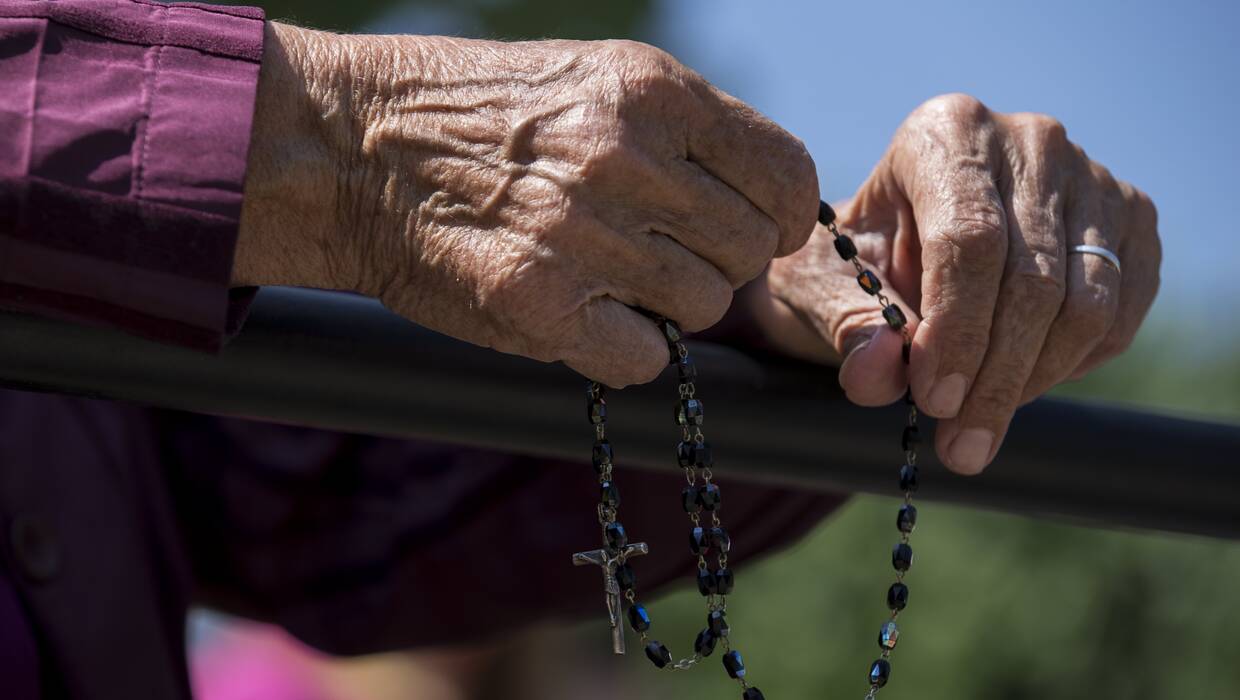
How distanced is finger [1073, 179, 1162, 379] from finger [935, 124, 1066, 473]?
0.41 feet

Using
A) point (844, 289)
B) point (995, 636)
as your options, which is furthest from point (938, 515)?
point (844, 289)

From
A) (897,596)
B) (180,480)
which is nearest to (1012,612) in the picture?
(180,480)

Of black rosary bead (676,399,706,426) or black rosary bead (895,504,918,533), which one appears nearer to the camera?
black rosary bead (676,399,706,426)

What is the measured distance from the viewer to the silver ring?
3.82 ft

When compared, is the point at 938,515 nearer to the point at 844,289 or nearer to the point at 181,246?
the point at 844,289

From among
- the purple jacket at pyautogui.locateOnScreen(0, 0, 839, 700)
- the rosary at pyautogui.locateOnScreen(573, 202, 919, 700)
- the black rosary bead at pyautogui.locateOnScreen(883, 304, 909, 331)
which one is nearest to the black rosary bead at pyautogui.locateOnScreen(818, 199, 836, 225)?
the rosary at pyautogui.locateOnScreen(573, 202, 919, 700)

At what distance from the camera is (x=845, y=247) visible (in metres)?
1.19

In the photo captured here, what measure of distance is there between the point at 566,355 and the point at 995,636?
15.2ft

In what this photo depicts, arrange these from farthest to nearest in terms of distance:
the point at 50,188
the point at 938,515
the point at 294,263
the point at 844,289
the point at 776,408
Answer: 1. the point at 938,515
2. the point at 844,289
3. the point at 776,408
4. the point at 294,263
5. the point at 50,188

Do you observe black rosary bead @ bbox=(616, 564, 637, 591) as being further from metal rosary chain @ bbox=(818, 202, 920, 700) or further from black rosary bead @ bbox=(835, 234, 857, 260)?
black rosary bead @ bbox=(835, 234, 857, 260)

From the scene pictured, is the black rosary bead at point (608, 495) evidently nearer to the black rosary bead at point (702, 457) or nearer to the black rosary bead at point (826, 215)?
the black rosary bead at point (702, 457)

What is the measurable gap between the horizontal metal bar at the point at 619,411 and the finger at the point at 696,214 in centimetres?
15

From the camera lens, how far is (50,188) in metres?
0.83

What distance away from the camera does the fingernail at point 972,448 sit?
3.69ft
